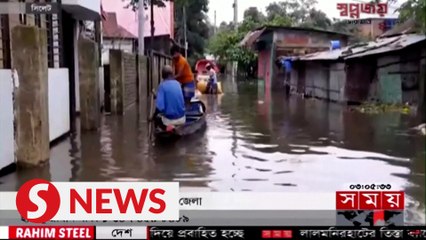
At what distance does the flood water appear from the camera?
512 cm

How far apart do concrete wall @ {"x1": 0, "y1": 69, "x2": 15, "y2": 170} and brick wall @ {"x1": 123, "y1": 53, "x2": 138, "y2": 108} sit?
645 cm

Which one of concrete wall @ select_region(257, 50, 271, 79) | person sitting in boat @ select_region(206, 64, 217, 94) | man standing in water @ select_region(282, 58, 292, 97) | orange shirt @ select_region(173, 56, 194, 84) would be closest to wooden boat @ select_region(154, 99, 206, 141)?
orange shirt @ select_region(173, 56, 194, 84)

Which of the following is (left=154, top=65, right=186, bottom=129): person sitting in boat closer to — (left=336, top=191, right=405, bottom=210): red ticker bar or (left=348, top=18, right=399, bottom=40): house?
(left=348, top=18, right=399, bottom=40): house

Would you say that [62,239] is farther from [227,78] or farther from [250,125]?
[227,78]

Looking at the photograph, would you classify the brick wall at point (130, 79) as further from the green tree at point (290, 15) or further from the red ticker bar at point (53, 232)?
the red ticker bar at point (53, 232)

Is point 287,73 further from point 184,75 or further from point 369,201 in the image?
point 369,201

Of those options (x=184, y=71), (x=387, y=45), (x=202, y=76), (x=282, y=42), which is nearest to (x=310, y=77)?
(x=282, y=42)

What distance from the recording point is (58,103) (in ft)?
26.7

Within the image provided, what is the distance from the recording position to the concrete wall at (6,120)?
5570 millimetres

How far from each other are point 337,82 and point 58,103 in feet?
32.5

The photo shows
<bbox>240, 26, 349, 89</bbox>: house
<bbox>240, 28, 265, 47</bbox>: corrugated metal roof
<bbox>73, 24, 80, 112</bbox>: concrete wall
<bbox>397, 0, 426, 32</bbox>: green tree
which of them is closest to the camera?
<bbox>397, 0, 426, 32</bbox>: green tree

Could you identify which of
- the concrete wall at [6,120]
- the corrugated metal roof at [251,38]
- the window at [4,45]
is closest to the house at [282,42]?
the corrugated metal roof at [251,38]
